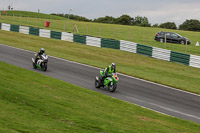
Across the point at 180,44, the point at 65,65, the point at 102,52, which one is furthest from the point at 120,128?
the point at 180,44

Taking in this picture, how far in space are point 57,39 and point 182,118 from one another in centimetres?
2975

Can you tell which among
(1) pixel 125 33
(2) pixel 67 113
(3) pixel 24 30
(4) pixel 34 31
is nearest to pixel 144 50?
(1) pixel 125 33

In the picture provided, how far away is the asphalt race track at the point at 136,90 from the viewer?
605 inches

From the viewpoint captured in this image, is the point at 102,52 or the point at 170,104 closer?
the point at 170,104

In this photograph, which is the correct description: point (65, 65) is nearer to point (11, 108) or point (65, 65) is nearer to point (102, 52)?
point (102, 52)

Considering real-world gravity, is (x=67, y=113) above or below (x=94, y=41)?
below

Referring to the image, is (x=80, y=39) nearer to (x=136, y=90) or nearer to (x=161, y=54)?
(x=161, y=54)

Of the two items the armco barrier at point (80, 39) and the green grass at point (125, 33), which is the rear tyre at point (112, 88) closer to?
the green grass at point (125, 33)

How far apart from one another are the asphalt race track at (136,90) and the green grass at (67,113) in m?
1.63

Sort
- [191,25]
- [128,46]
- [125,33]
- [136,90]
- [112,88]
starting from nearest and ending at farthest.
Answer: [112,88] → [136,90] → [128,46] → [125,33] → [191,25]

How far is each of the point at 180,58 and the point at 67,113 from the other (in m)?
21.5

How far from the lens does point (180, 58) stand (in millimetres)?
30172

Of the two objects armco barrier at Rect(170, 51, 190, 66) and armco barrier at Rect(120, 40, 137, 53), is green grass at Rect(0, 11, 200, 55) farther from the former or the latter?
armco barrier at Rect(170, 51, 190, 66)

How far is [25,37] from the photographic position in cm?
4194
